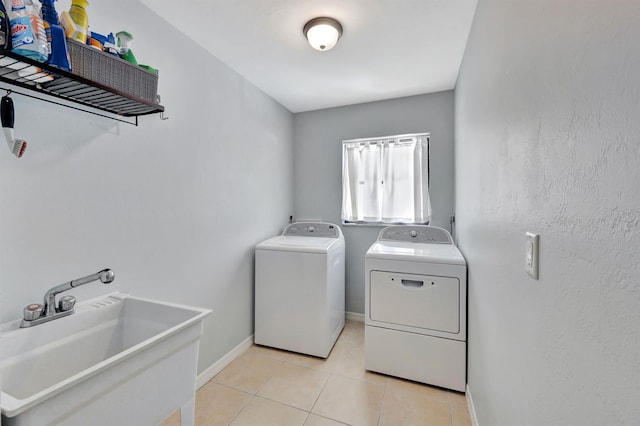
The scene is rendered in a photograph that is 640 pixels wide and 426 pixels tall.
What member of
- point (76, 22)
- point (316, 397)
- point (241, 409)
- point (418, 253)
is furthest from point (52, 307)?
point (418, 253)

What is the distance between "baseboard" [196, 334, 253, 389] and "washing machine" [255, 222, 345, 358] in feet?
0.37

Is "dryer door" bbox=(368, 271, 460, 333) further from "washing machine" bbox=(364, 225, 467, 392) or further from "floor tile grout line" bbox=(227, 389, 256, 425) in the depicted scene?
"floor tile grout line" bbox=(227, 389, 256, 425)

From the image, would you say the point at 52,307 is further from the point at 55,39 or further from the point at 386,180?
the point at 386,180

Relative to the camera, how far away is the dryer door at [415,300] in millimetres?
1851

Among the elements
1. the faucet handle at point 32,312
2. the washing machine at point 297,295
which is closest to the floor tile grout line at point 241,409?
the washing machine at point 297,295

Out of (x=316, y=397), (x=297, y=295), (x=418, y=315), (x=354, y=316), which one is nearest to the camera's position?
(x=316, y=397)

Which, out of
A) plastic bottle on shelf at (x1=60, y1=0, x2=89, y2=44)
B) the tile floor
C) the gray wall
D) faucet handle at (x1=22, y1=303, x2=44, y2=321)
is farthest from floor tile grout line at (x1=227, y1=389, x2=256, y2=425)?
plastic bottle on shelf at (x1=60, y1=0, x2=89, y2=44)

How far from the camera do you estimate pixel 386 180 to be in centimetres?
286

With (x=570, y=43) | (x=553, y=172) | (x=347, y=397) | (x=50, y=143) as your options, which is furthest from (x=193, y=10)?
(x=347, y=397)

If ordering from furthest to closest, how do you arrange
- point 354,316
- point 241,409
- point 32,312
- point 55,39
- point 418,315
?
point 354,316 → point 418,315 → point 241,409 → point 32,312 → point 55,39

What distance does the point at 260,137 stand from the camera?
2574 mm

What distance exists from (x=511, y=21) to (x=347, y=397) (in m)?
2.16

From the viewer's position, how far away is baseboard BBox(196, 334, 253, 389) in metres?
1.91

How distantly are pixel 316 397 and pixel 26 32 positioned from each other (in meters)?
2.22
